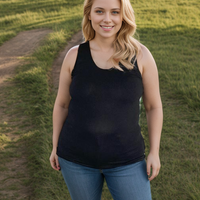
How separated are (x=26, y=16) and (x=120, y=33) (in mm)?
12151

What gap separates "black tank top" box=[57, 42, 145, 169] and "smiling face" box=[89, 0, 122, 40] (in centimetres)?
18

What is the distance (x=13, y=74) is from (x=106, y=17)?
536 centimetres

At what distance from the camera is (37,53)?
304 inches

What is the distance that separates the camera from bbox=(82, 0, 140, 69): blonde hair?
1.66 m

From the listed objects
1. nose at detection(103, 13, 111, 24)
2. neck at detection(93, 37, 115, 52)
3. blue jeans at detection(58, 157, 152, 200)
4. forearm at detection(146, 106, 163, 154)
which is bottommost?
blue jeans at detection(58, 157, 152, 200)

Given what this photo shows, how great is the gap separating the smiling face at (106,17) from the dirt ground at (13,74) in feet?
7.62

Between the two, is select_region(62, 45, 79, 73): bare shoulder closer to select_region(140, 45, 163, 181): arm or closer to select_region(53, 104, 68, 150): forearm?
select_region(53, 104, 68, 150): forearm

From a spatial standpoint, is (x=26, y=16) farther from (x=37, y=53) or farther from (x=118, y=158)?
(x=118, y=158)

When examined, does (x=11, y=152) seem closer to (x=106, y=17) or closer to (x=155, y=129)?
(x=155, y=129)

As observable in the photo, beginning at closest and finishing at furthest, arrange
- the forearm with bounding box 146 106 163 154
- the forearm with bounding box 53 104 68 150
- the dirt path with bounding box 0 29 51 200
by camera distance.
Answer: the forearm with bounding box 146 106 163 154, the forearm with bounding box 53 104 68 150, the dirt path with bounding box 0 29 51 200

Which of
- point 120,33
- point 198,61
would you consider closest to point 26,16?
point 198,61

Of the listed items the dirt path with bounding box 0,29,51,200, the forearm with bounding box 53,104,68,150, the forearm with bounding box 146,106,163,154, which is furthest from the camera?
the dirt path with bounding box 0,29,51,200

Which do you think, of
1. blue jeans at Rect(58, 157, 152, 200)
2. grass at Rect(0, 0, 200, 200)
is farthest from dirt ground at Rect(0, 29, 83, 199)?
blue jeans at Rect(58, 157, 152, 200)

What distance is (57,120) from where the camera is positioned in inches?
74.2
